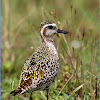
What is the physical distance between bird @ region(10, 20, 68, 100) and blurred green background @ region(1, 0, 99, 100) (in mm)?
228

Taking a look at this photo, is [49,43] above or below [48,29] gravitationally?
below

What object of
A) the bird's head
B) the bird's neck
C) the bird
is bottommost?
the bird

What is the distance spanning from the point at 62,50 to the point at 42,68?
42.9 inches

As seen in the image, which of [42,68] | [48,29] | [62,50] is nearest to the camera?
[42,68]

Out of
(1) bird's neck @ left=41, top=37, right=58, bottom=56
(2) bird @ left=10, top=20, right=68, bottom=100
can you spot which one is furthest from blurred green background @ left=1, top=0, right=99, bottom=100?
(1) bird's neck @ left=41, top=37, right=58, bottom=56

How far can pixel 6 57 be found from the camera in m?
6.93

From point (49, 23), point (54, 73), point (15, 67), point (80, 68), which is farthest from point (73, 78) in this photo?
point (15, 67)

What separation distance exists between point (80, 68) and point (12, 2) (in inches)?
258

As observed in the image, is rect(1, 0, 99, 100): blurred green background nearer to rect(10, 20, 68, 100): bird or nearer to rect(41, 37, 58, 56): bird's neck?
rect(10, 20, 68, 100): bird

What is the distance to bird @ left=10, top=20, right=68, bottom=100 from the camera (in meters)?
4.06

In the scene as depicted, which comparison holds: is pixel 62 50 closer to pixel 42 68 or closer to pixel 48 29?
pixel 48 29

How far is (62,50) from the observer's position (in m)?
5.16

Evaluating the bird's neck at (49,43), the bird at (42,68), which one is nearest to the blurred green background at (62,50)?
the bird at (42,68)

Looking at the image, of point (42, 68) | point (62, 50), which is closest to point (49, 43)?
point (42, 68)
